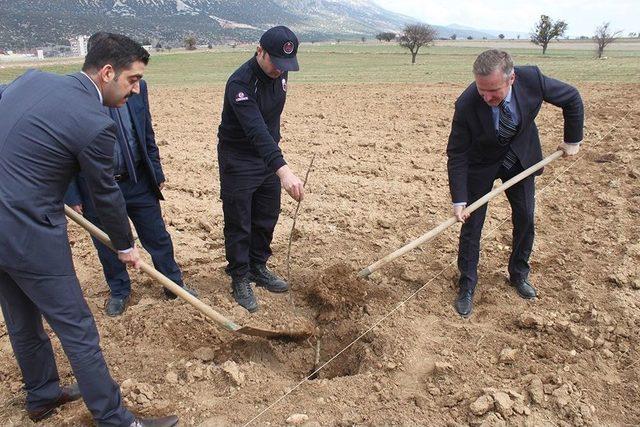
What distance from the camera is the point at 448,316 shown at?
4.03 m

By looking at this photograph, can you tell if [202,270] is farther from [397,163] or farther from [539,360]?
[397,163]

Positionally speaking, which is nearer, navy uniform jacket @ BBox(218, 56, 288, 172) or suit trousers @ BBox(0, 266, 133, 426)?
suit trousers @ BBox(0, 266, 133, 426)

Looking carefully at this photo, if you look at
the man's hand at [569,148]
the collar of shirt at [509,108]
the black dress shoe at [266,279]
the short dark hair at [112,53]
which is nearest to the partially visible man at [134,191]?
the black dress shoe at [266,279]

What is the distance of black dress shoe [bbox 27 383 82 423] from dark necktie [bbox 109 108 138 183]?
4.77 ft

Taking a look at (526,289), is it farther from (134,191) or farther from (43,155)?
(43,155)

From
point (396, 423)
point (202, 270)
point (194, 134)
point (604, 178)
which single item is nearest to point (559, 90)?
point (396, 423)

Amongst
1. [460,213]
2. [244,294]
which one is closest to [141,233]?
[244,294]

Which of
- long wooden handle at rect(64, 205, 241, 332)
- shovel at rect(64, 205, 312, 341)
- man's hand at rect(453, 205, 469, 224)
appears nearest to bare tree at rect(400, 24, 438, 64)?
man's hand at rect(453, 205, 469, 224)

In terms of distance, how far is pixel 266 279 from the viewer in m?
4.50

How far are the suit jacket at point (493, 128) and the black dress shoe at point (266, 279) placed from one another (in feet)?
5.50

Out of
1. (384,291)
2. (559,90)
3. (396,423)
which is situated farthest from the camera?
(384,291)

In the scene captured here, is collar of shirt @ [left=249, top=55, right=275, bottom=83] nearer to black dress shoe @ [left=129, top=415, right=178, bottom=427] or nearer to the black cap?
the black cap

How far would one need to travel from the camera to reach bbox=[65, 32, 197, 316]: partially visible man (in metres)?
3.54

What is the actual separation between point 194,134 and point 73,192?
6617mm
